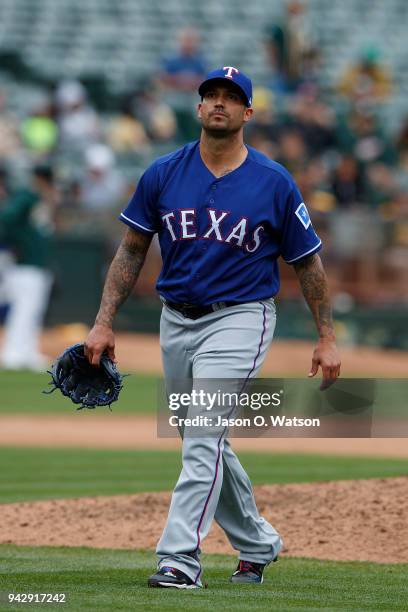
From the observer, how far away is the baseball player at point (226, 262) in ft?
17.6

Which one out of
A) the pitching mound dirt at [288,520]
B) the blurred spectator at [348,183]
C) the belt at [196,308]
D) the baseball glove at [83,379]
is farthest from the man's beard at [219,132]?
the blurred spectator at [348,183]

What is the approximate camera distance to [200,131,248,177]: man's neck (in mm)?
5418

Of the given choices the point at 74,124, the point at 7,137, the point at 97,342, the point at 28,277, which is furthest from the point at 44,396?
the point at 97,342

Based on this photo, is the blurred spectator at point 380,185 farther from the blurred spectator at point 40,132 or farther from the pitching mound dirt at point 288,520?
the pitching mound dirt at point 288,520

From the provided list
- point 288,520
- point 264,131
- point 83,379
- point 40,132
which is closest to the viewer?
point 83,379

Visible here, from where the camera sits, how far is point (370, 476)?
9.23 meters

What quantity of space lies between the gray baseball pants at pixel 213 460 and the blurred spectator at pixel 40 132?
1336cm

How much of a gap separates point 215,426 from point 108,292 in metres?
0.74

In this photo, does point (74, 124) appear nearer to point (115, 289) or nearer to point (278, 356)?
point (278, 356)

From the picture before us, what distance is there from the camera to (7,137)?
18.5 meters

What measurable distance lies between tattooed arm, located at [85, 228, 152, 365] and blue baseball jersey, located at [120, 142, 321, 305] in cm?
15

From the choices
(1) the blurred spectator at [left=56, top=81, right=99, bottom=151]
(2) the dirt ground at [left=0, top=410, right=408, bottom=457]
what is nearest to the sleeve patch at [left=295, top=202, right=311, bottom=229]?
(2) the dirt ground at [left=0, top=410, right=408, bottom=457]

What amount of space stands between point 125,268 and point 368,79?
642 inches

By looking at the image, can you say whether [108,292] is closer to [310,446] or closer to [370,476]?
[370,476]
